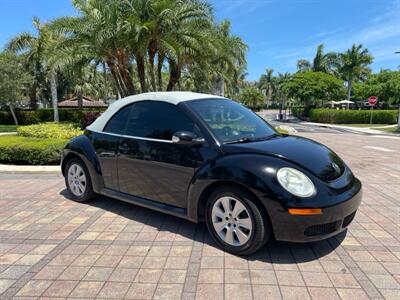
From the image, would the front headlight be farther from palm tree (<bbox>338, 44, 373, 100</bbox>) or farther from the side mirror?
palm tree (<bbox>338, 44, 373, 100</bbox>)

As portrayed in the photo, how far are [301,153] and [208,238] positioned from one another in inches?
56.3

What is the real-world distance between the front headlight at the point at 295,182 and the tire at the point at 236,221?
338 mm

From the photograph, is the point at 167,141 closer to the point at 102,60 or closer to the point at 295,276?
the point at 295,276

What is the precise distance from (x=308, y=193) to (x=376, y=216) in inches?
85.3

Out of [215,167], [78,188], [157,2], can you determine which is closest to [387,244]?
[215,167]

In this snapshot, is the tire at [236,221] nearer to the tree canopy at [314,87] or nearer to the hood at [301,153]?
the hood at [301,153]

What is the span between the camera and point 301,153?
352 cm

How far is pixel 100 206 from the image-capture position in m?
5.14

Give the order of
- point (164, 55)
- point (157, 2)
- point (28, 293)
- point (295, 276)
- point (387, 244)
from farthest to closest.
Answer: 1. point (164, 55)
2. point (157, 2)
3. point (387, 244)
4. point (295, 276)
5. point (28, 293)

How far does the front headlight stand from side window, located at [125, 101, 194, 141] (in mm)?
1149

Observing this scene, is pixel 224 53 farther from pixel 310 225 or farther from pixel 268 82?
pixel 268 82

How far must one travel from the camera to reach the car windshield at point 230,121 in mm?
3787

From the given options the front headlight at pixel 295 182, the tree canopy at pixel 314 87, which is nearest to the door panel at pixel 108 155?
the front headlight at pixel 295 182

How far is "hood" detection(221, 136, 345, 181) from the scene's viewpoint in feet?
10.9
